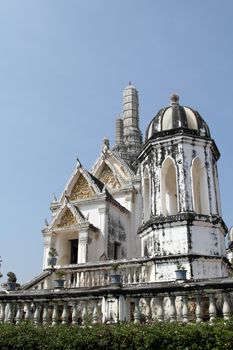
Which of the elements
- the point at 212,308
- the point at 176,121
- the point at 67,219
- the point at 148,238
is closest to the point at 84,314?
the point at 212,308

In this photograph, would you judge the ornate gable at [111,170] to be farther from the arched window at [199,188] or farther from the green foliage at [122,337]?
the green foliage at [122,337]

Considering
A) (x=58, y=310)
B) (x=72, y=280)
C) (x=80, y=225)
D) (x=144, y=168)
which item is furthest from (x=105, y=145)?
(x=58, y=310)

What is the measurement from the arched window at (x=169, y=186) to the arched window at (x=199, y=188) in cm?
79

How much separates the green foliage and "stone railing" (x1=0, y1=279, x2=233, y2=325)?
2.64 feet

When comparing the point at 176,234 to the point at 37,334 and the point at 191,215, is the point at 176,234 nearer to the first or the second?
the point at 191,215

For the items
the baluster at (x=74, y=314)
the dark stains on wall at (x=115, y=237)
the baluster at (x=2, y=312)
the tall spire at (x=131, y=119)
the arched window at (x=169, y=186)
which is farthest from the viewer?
the tall spire at (x=131, y=119)

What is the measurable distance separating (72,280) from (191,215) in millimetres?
4438

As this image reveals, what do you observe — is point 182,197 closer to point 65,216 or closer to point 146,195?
point 146,195

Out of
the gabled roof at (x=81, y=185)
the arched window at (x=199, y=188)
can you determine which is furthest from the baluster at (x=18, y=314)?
the gabled roof at (x=81, y=185)

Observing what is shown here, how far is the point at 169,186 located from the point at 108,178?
1162cm

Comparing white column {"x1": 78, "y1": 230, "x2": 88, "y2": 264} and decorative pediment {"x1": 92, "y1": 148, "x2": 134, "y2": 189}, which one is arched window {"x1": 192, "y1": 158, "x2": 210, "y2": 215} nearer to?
white column {"x1": 78, "y1": 230, "x2": 88, "y2": 264}

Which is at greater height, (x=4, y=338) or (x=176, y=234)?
(x=176, y=234)

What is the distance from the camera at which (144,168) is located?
48.9 ft

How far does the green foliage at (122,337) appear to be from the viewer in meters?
6.24
